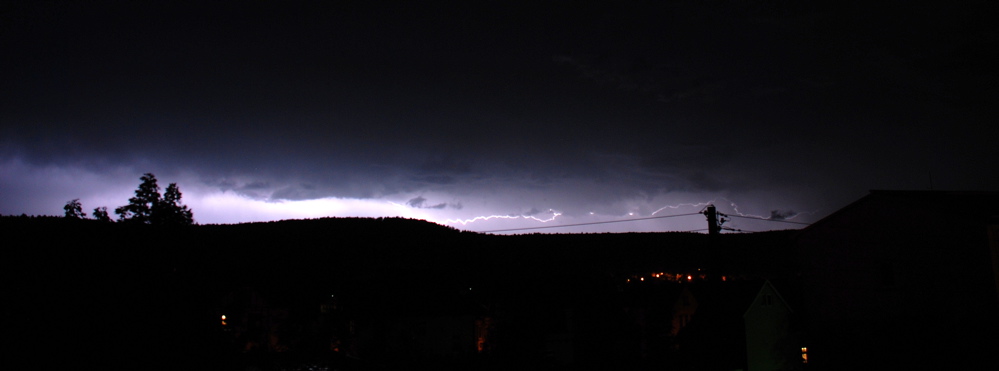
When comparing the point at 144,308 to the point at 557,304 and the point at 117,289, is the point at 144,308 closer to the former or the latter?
the point at 117,289

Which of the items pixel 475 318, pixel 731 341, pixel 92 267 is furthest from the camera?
pixel 475 318

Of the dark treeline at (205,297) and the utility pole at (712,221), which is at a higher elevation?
the utility pole at (712,221)

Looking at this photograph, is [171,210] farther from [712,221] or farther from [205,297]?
[712,221]

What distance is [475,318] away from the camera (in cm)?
Answer: 4453

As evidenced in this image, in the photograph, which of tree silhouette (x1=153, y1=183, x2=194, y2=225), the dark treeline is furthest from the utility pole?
tree silhouette (x1=153, y1=183, x2=194, y2=225)

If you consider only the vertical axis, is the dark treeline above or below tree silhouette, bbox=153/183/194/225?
below

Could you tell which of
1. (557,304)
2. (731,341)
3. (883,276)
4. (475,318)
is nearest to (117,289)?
(475,318)

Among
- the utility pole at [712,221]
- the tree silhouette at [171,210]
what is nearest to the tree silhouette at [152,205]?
the tree silhouette at [171,210]

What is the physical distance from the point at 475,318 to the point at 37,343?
2880cm

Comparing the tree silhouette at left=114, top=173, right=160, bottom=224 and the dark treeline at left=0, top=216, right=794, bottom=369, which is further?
the tree silhouette at left=114, top=173, right=160, bottom=224

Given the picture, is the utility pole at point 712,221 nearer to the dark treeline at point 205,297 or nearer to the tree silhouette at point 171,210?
the dark treeline at point 205,297

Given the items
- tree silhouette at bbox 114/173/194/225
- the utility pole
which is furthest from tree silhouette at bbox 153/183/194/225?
the utility pole

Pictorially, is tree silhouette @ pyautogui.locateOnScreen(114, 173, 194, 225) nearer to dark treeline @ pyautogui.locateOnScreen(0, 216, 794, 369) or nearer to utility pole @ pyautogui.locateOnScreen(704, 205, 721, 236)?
dark treeline @ pyautogui.locateOnScreen(0, 216, 794, 369)

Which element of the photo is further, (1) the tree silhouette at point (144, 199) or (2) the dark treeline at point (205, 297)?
(1) the tree silhouette at point (144, 199)
